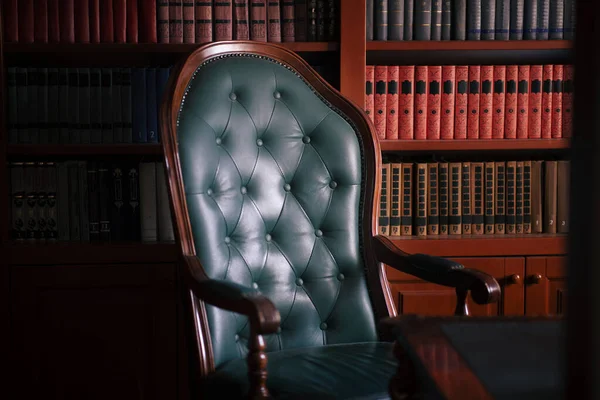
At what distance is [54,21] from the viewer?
77.8 inches

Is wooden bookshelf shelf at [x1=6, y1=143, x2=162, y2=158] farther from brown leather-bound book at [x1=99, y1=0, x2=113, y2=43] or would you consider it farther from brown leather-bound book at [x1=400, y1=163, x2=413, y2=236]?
brown leather-bound book at [x1=400, y1=163, x2=413, y2=236]

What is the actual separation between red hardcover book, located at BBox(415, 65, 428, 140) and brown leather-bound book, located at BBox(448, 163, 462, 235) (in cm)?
13

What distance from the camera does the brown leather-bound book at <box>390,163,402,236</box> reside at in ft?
6.85

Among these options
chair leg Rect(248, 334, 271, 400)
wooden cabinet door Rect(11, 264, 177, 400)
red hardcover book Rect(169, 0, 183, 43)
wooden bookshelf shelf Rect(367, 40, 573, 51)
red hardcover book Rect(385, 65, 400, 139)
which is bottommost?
wooden cabinet door Rect(11, 264, 177, 400)

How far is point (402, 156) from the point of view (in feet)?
7.29

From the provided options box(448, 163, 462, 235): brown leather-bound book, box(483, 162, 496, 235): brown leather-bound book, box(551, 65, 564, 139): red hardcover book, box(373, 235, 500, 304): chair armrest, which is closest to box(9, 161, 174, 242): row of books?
box(373, 235, 500, 304): chair armrest

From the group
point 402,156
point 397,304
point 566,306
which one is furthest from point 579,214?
point 402,156

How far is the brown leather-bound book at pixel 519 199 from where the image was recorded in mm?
2115

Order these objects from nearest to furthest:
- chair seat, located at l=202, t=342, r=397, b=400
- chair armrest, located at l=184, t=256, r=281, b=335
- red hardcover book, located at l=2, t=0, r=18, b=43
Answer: chair armrest, located at l=184, t=256, r=281, b=335 < chair seat, located at l=202, t=342, r=397, b=400 < red hardcover book, located at l=2, t=0, r=18, b=43

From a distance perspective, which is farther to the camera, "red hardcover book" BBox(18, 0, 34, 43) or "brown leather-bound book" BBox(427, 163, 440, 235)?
"brown leather-bound book" BBox(427, 163, 440, 235)

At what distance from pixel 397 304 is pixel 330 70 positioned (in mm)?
720

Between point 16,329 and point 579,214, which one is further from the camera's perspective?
point 16,329

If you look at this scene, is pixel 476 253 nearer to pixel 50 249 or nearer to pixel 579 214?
pixel 50 249

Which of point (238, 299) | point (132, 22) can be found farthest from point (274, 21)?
point (238, 299)
